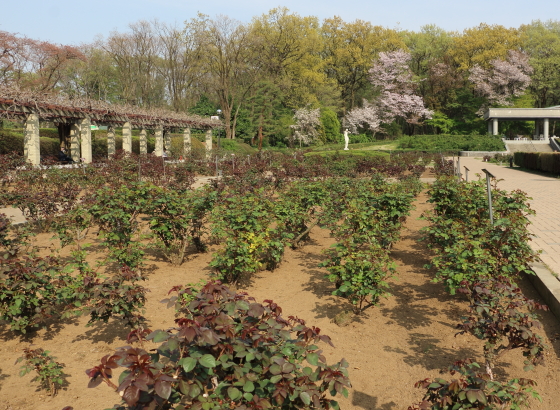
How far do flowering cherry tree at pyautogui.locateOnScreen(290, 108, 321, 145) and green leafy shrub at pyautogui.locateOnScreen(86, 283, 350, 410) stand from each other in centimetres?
4084

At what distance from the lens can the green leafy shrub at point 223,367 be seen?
1963mm

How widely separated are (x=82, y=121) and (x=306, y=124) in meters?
24.5

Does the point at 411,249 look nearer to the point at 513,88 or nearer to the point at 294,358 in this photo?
the point at 294,358

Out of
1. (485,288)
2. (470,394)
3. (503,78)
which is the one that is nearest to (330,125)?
(503,78)

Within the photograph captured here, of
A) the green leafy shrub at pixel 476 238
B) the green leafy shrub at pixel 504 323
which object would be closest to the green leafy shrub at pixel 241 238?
the green leafy shrub at pixel 476 238

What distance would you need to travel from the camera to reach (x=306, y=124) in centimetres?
4366

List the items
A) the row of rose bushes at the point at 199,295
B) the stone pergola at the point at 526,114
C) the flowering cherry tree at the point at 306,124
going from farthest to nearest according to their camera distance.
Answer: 1. the stone pergola at the point at 526,114
2. the flowering cherry tree at the point at 306,124
3. the row of rose bushes at the point at 199,295

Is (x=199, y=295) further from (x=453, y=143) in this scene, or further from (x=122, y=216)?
(x=453, y=143)

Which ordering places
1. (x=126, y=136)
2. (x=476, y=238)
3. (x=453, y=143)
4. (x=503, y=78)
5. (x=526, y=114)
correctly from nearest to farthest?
(x=476, y=238) → (x=126, y=136) → (x=453, y=143) → (x=526, y=114) → (x=503, y=78)

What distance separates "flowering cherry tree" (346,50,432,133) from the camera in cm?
4847

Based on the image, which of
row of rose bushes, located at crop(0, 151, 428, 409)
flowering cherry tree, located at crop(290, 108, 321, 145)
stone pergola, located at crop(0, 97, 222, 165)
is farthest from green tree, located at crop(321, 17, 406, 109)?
row of rose bushes, located at crop(0, 151, 428, 409)

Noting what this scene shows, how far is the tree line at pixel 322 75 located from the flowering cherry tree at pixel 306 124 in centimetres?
11

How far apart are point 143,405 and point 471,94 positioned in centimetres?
5232

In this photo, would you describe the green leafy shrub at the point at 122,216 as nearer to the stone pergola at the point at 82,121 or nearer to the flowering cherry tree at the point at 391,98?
the stone pergola at the point at 82,121
